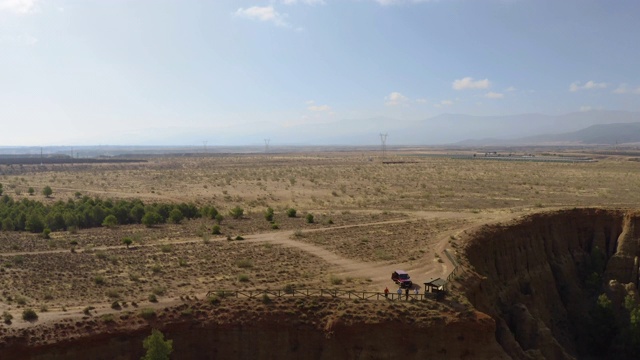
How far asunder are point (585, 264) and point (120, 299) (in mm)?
41219

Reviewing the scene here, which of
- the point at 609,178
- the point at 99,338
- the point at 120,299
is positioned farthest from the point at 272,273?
the point at 609,178

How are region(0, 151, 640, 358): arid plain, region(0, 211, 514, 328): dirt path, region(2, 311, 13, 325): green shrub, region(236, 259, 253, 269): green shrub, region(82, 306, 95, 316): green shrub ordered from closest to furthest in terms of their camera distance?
region(2, 311, 13, 325): green shrub < region(82, 306, 95, 316): green shrub < region(0, 211, 514, 328): dirt path < region(0, 151, 640, 358): arid plain < region(236, 259, 253, 269): green shrub

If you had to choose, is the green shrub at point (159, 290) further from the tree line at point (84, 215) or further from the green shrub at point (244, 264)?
the tree line at point (84, 215)

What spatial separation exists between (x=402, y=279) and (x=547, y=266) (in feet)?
62.1

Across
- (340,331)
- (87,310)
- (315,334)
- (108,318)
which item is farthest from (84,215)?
(340,331)

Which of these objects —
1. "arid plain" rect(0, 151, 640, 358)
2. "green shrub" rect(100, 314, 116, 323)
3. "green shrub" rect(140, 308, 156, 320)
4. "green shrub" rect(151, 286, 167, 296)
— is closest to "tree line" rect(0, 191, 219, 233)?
"arid plain" rect(0, 151, 640, 358)

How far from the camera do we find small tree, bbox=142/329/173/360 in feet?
74.7

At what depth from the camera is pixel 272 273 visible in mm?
34750

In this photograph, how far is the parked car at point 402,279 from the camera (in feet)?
101

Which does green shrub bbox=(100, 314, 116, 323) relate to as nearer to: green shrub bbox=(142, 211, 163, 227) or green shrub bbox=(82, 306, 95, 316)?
green shrub bbox=(82, 306, 95, 316)

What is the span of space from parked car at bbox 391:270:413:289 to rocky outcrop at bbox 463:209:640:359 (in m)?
3.81

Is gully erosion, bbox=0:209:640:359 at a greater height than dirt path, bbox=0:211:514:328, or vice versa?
dirt path, bbox=0:211:514:328

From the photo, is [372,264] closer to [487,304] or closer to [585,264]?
[487,304]

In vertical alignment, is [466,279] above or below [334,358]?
above
